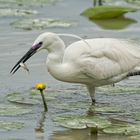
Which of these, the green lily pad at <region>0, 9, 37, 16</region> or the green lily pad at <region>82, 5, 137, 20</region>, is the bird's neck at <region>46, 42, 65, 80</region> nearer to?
the green lily pad at <region>82, 5, 137, 20</region>

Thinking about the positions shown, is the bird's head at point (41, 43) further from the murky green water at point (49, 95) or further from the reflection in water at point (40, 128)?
the reflection in water at point (40, 128)

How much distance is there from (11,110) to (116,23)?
17.3 feet

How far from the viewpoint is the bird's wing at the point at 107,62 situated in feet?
27.2

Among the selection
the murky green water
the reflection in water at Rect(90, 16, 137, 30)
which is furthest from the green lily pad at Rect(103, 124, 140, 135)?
the reflection in water at Rect(90, 16, 137, 30)

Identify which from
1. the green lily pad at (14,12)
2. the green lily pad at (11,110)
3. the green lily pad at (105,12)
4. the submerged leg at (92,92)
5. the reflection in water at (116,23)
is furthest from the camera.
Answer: the green lily pad at (14,12)

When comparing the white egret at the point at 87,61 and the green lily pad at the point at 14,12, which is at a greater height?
the white egret at the point at 87,61

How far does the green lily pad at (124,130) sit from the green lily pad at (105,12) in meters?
5.37

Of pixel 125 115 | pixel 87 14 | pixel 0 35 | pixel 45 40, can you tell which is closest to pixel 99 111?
pixel 125 115

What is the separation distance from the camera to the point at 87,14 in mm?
13062

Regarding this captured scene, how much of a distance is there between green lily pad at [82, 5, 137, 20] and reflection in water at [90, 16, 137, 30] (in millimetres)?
79

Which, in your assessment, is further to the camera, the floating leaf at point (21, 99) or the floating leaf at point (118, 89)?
the floating leaf at point (118, 89)

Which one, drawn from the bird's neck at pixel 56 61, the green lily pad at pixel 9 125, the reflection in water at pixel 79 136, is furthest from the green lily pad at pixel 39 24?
the reflection in water at pixel 79 136

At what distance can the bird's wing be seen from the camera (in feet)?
27.2

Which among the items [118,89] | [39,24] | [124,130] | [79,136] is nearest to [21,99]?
[118,89]
